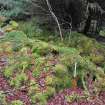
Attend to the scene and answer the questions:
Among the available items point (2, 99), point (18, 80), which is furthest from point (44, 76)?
point (2, 99)

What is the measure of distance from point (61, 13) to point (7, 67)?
467cm

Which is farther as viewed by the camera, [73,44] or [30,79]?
[73,44]

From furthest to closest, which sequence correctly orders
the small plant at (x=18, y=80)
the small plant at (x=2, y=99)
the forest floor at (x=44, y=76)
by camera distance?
the small plant at (x=18, y=80), the forest floor at (x=44, y=76), the small plant at (x=2, y=99)

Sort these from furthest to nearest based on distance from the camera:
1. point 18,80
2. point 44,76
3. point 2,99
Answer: point 44,76 → point 18,80 → point 2,99

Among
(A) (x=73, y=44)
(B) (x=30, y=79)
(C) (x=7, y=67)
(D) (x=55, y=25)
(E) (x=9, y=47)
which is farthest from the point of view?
(D) (x=55, y=25)

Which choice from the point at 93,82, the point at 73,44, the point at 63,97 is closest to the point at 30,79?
the point at 63,97

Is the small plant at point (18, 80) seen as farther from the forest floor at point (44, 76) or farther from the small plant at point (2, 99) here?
the small plant at point (2, 99)

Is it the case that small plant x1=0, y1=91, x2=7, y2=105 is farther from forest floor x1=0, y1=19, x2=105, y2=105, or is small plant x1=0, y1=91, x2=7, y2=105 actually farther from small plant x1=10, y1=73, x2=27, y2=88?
small plant x1=10, y1=73, x2=27, y2=88

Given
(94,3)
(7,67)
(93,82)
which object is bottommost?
(93,82)

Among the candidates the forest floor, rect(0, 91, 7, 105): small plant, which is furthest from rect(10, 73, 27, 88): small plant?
rect(0, 91, 7, 105): small plant

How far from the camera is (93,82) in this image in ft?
26.9

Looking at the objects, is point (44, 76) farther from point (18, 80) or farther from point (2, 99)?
point (2, 99)

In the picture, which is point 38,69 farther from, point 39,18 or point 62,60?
point 39,18

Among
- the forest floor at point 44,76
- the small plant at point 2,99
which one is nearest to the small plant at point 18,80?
the forest floor at point 44,76
